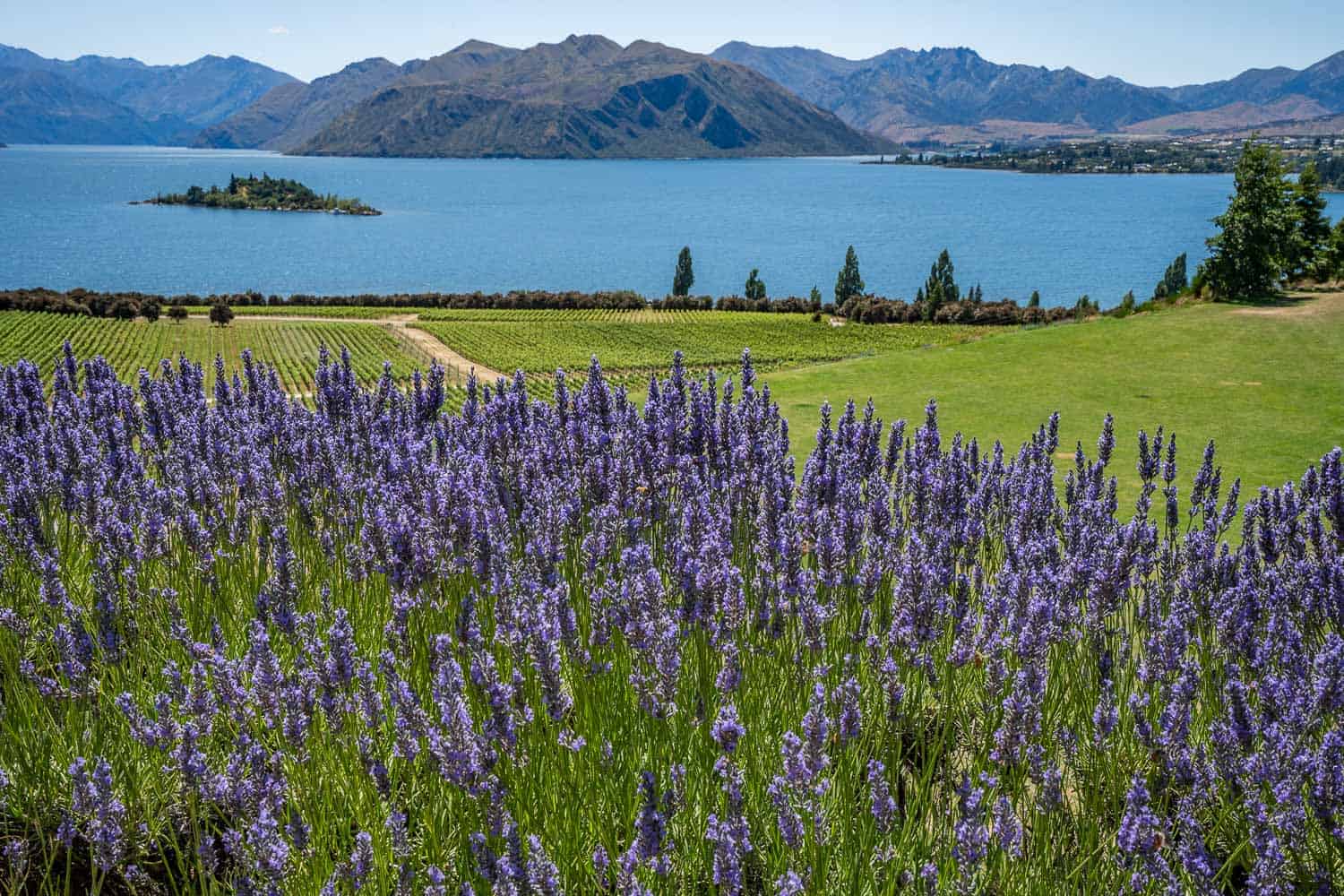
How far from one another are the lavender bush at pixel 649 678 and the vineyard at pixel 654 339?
48.2m

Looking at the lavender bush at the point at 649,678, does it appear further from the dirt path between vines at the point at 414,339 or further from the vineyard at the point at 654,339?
the vineyard at the point at 654,339

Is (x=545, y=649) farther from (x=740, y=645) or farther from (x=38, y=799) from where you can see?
(x=38, y=799)

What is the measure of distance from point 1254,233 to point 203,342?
2595 inches

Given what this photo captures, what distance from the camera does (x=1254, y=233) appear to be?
40.3 meters

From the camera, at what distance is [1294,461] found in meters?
17.0

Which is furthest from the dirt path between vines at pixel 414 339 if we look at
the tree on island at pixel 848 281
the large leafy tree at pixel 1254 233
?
the tree on island at pixel 848 281

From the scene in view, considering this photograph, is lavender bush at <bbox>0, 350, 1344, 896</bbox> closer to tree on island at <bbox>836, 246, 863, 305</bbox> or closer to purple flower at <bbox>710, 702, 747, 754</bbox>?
purple flower at <bbox>710, 702, 747, 754</bbox>

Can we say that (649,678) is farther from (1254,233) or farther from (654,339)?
(654,339)

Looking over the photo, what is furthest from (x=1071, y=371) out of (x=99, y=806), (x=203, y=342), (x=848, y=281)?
(x=848, y=281)

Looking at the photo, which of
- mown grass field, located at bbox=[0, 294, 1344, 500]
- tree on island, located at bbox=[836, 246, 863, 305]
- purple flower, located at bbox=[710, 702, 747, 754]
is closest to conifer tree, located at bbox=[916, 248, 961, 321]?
tree on island, located at bbox=[836, 246, 863, 305]

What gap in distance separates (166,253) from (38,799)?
17965 cm

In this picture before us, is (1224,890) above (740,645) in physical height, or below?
below

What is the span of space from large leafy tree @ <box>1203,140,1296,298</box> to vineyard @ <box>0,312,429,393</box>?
43.3 meters

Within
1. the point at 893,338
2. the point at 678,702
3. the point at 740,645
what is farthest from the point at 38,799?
the point at 893,338
